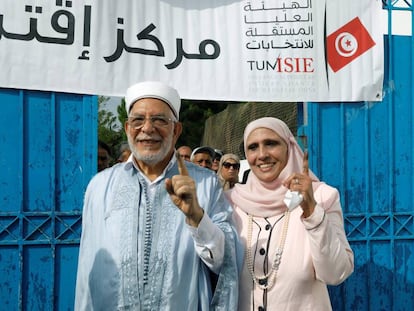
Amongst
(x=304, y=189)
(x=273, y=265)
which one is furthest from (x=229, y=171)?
(x=304, y=189)

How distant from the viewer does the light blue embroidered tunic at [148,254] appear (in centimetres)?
201

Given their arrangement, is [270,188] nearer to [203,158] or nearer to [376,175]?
[376,175]

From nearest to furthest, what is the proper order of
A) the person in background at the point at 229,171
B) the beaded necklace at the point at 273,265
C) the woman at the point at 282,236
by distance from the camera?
the woman at the point at 282,236
the beaded necklace at the point at 273,265
the person in background at the point at 229,171

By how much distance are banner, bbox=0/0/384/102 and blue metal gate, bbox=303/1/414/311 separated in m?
0.15

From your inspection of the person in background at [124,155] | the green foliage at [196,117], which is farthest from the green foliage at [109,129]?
the person in background at [124,155]

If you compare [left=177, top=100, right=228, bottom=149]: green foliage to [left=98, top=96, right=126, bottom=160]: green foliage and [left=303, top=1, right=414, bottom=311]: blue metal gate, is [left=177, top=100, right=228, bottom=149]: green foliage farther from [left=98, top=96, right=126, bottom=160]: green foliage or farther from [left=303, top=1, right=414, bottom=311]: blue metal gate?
[left=303, top=1, right=414, bottom=311]: blue metal gate

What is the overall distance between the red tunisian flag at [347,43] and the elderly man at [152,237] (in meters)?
1.70

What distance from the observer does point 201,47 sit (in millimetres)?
3322

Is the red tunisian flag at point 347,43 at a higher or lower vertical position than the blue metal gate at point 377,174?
higher

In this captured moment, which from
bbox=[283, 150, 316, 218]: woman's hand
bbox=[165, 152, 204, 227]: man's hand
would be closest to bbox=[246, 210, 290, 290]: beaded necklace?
bbox=[283, 150, 316, 218]: woman's hand

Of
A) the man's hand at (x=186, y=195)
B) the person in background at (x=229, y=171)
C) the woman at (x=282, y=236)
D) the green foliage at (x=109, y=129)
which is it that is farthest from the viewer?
the green foliage at (x=109, y=129)

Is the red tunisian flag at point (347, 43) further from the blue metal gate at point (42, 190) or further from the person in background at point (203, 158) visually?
the blue metal gate at point (42, 190)

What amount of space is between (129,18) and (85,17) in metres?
A: 0.28

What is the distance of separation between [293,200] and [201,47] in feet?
5.69
